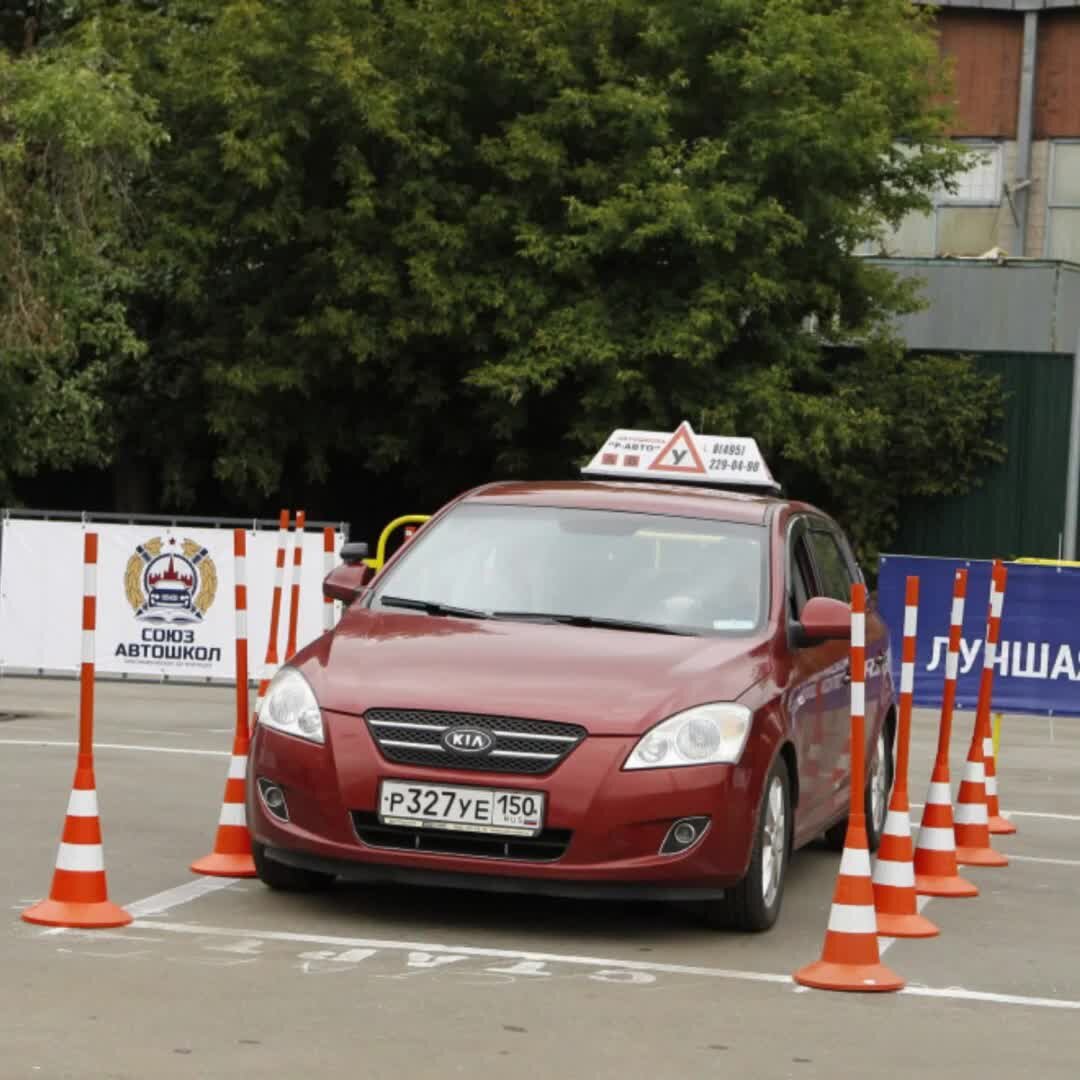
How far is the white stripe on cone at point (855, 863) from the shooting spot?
899 cm

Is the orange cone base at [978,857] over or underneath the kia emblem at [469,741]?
underneath

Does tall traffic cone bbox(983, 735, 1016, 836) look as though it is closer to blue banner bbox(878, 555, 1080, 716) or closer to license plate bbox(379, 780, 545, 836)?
blue banner bbox(878, 555, 1080, 716)

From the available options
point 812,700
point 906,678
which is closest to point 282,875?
point 812,700

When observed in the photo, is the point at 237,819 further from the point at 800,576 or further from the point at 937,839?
the point at 937,839

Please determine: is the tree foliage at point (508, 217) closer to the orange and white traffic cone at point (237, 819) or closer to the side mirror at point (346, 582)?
the side mirror at point (346, 582)

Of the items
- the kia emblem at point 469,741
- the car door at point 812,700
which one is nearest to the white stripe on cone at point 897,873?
the car door at point 812,700

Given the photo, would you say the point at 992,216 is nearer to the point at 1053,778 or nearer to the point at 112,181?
the point at 112,181

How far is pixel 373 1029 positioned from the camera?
7703 mm

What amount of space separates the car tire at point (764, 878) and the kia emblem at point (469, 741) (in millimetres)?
1058

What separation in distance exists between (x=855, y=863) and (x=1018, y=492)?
108 ft

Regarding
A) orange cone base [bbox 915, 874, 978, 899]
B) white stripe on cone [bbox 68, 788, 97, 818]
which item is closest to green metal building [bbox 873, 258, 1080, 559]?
orange cone base [bbox 915, 874, 978, 899]

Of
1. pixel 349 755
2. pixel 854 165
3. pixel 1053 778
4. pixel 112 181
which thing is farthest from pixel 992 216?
pixel 349 755

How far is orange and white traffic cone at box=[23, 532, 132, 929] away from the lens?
945 centimetres

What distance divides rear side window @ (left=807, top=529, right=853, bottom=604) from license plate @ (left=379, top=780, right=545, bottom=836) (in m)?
3.01
